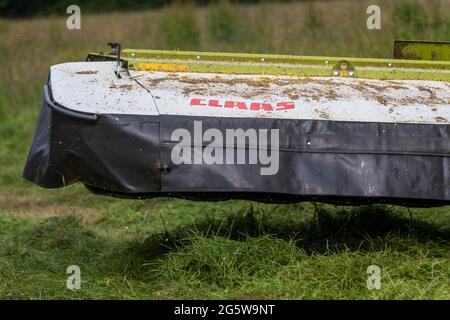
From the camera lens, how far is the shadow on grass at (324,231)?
514 cm

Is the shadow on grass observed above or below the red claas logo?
below

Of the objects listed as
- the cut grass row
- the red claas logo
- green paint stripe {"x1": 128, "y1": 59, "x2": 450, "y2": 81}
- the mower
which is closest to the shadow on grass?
the cut grass row

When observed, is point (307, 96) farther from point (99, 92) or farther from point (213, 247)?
point (99, 92)

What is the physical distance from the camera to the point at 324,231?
5449mm

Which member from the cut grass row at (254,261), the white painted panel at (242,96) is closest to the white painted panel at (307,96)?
the white painted panel at (242,96)

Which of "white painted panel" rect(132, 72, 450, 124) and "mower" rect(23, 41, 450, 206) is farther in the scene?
"white painted panel" rect(132, 72, 450, 124)

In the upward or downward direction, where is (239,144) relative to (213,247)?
upward

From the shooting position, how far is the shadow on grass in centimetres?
514

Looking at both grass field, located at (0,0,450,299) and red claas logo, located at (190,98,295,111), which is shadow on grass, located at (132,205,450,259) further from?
red claas logo, located at (190,98,295,111)

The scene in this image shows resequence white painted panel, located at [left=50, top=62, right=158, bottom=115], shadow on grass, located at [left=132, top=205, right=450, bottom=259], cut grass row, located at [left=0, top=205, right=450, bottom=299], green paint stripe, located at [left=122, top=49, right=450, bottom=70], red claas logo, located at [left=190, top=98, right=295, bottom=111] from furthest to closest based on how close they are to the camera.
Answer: green paint stripe, located at [left=122, top=49, right=450, bottom=70]
shadow on grass, located at [left=132, top=205, right=450, bottom=259]
red claas logo, located at [left=190, top=98, right=295, bottom=111]
white painted panel, located at [left=50, top=62, right=158, bottom=115]
cut grass row, located at [left=0, top=205, right=450, bottom=299]

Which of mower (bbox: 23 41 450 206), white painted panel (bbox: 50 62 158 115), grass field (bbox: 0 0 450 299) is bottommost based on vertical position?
grass field (bbox: 0 0 450 299)

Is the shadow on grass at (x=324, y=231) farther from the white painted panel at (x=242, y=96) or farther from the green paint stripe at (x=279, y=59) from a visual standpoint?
the green paint stripe at (x=279, y=59)

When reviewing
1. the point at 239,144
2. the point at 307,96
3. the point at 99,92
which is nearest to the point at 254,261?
the point at 239,144

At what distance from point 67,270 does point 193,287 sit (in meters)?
0.98
